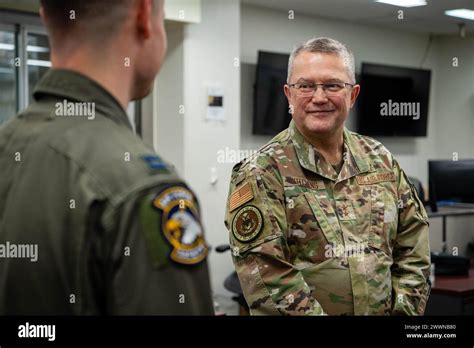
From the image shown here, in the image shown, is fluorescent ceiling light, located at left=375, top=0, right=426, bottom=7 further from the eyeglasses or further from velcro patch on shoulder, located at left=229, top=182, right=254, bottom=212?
velcro patch on shoulder, located at left=229, top=182, right=254, bottom=212

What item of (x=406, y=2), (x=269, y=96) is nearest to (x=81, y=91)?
(x=406, y=2)

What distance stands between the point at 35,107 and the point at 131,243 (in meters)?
0.22

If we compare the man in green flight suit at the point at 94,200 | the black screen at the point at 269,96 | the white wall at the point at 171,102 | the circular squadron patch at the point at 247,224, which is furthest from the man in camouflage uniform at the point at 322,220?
the black screen at the point at 269,96

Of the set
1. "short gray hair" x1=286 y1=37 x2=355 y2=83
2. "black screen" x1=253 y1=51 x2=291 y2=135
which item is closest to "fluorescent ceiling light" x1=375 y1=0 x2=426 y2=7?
"short gray hair" x1=286 y1=37 x2=355 y2=83

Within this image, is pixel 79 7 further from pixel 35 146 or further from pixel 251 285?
pixel 251 285

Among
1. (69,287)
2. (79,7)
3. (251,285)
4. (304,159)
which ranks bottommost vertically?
(251,285)

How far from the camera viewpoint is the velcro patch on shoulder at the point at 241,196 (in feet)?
4.47

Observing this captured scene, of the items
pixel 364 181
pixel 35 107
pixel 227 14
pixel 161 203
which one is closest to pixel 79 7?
pixel 35 107

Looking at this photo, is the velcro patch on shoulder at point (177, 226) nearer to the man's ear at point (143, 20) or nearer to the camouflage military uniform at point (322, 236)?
the man's ear at point (143, 20)

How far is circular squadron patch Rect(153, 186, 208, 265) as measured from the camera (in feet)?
2.27

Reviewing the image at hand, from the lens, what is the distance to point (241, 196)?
4.54ft

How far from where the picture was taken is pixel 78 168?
70 cm

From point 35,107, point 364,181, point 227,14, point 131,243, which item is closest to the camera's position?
point 131,243

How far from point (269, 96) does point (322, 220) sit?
2.68 m
